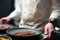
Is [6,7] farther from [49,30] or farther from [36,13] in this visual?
[49,30]

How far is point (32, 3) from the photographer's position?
137cm

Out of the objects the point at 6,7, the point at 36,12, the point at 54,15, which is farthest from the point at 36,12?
the point at 6,7

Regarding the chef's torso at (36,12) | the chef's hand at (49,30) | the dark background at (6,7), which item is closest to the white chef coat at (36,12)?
the chef's torso at (36,12)

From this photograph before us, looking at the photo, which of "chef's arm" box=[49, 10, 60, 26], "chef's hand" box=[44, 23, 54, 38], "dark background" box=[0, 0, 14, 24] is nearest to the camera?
"chef's hand" box=[44, 23, 54, 38]

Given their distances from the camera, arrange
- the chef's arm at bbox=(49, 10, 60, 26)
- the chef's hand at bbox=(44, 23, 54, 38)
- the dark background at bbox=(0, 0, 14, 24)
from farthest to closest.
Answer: the dark background at bbox=(0, 0, 14, 24) → the chef's arm at bbox=(49, 10, 60, 26) → the chef's hand at bbox=(44, 23, 54, 38)

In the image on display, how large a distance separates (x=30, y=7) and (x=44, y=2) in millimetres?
126

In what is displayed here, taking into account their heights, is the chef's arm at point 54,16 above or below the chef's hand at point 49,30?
above

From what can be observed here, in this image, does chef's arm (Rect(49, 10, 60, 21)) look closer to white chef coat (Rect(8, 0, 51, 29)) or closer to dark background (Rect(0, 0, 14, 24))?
white chef coat (Rect(8, 0, 51, 29))

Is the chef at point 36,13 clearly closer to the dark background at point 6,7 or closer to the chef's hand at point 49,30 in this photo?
the chef's hand at point 49,30

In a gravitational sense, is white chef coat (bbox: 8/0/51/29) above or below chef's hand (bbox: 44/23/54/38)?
above

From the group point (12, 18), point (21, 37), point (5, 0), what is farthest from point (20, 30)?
point (5, 0)

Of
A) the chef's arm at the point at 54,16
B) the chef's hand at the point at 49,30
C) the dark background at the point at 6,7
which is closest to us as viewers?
the chef's hand at the point at 49,30

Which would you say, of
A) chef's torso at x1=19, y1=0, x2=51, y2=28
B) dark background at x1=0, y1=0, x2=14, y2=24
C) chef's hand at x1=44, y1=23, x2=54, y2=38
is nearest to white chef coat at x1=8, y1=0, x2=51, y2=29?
chef's torso at x1=19, y1=0, x2=51, y2=28

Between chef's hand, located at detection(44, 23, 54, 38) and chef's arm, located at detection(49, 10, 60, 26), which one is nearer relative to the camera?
chef's hand, located at detection(44, 23, 54, 38)
